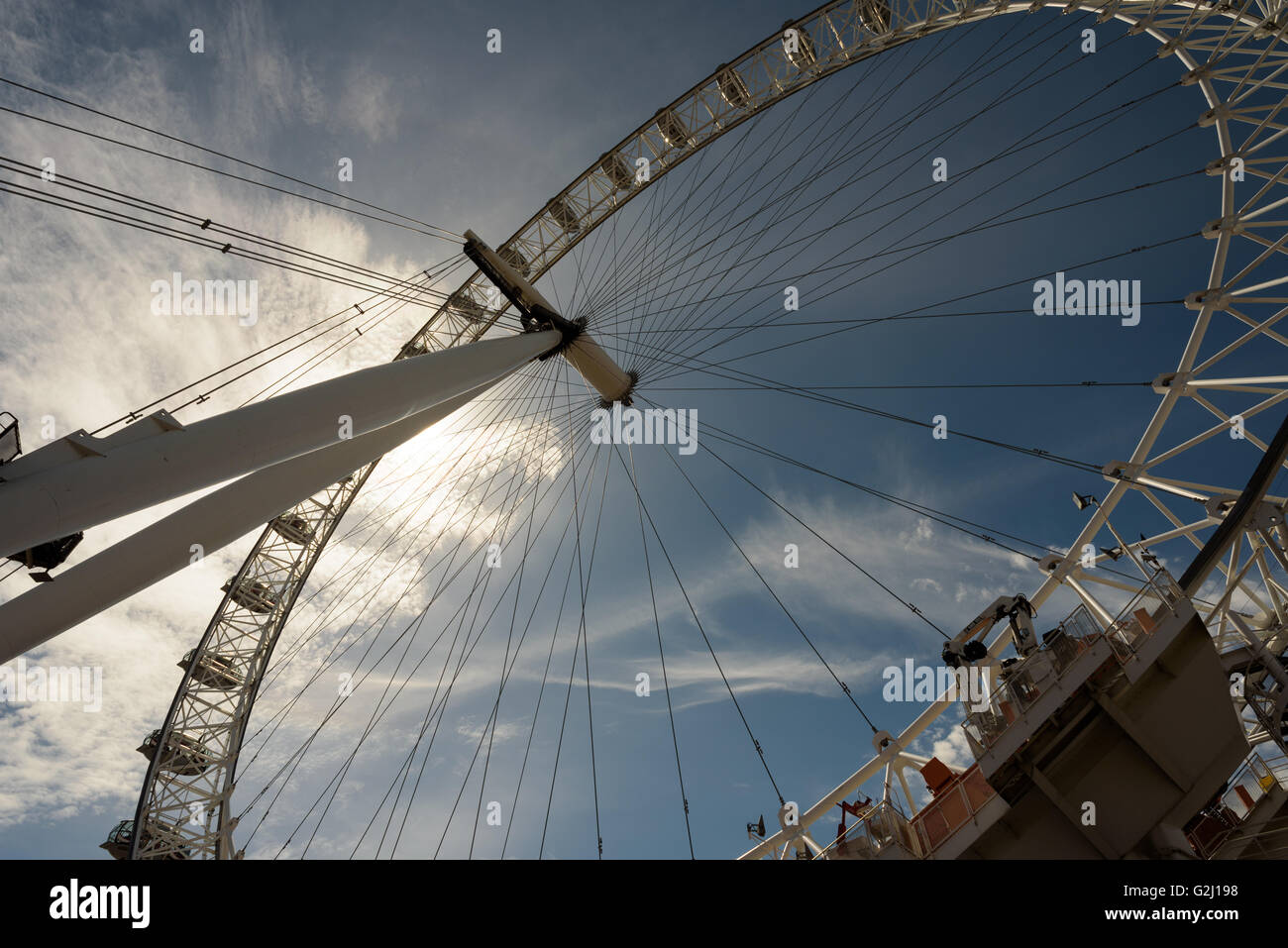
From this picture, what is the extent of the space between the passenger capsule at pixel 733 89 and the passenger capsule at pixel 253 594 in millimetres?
28240

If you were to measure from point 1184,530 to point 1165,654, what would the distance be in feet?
24.3

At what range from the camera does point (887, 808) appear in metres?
13.3

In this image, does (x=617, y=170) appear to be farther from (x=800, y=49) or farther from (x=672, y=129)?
(x=800, y=49)

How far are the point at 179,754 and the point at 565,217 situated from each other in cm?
2730

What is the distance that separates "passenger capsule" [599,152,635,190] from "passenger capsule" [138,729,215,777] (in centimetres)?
2900

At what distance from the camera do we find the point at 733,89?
77.7 ft

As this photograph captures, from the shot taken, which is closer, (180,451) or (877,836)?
(180,451)

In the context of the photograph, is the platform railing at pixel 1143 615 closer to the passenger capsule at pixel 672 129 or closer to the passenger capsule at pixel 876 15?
the passenger capsule at pixel 876 15

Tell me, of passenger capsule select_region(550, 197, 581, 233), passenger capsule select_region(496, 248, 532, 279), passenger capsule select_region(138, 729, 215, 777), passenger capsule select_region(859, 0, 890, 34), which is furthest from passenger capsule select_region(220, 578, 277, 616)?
passenger capsule select_region(859, 0, 890, 34)

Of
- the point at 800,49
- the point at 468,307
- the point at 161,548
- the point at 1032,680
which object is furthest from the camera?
the point at 468,307

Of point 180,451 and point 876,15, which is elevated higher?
point 876,15

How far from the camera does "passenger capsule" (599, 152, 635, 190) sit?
25.1 metres

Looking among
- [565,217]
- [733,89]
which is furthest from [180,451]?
[733,89]

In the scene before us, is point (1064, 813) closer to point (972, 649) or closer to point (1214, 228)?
point (972, 649)
